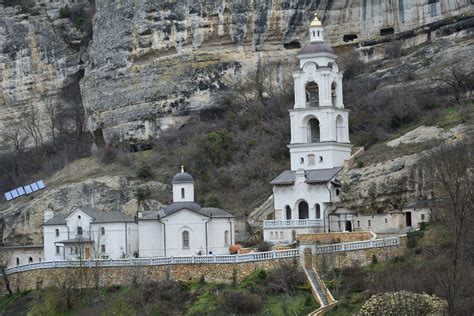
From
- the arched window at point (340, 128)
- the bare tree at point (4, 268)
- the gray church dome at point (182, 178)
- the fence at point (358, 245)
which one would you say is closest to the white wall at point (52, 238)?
the bare tree at point (4, 268)

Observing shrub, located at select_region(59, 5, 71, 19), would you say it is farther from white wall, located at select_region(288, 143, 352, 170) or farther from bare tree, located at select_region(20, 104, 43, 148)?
white wall, located at select_region(288, 143, 352, 170)

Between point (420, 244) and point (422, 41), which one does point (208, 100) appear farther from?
point (420, 244)

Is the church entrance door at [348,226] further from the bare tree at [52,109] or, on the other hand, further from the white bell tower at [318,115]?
the bare tree at [52,109]

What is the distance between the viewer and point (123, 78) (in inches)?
3952

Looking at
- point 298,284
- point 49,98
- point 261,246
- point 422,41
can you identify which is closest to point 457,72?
point 422,41

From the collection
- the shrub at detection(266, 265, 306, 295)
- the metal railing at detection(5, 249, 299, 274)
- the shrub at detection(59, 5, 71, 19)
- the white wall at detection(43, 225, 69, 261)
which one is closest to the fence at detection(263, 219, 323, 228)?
the metal railing at detection(5, 249, 299, 274)

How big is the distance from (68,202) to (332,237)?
2192 centimetres

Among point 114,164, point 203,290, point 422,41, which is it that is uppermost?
point 422,41

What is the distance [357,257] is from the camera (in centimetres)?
7075

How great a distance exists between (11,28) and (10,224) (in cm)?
1967

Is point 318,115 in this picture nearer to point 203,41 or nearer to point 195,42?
point 203,41

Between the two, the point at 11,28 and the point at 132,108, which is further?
the point at 11,28

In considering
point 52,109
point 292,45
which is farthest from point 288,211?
point 52,109

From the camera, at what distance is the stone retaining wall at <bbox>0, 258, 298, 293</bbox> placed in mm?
73000
